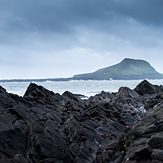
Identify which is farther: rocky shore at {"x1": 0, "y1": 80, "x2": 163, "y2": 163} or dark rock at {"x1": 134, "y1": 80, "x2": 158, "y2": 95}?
dark rock at {"x1": 134, "y1": 80, "x2": 158, "y2": 95}

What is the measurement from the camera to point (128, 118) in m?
29.7

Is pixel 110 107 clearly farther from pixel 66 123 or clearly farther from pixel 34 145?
pixel 34 145

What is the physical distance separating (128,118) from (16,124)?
11158 mm

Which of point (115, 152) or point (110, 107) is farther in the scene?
point (110, 107)

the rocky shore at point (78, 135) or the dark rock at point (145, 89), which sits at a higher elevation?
the dark rock at point (145, 89)

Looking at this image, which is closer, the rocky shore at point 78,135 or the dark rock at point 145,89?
the rocky shore at point 78,135

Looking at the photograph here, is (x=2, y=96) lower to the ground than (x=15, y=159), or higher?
higher

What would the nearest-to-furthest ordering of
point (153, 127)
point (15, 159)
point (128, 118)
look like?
point (153, 127)
point (15, 159)
point (128, 118)

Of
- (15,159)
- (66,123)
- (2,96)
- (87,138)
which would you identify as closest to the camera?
(15,159)

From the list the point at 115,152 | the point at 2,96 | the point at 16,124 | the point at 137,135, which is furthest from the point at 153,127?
the point at 2,96

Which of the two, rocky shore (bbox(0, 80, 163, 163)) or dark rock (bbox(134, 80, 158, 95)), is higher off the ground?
dark rock (bbox(134, 80, 158, 95))

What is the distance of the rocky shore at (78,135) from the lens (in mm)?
14070

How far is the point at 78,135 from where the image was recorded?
22000 millimetres

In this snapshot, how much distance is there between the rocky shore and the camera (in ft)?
46.2
